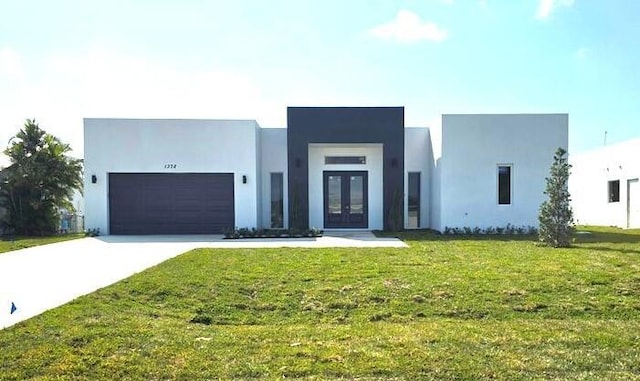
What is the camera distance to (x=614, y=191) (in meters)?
20.5

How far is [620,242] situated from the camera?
12.3 metres

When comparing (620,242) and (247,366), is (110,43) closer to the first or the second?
(247,366)

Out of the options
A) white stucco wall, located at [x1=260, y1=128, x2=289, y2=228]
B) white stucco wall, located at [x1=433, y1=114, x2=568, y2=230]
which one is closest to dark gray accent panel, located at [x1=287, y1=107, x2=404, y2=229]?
white stucco wall, located at [x1=260, y1=128, x2=289, y2=228]

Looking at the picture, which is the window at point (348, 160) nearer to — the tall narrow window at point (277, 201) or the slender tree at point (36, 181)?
the tall narrow window at point (277, 201)

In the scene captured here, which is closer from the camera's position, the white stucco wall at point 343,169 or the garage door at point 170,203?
the garage door at point 170,203

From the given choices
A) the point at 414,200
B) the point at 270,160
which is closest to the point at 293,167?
the point at 270,160

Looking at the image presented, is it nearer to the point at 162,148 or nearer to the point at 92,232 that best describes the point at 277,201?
the point at 162,148

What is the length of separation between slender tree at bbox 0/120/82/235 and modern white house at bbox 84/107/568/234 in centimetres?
150

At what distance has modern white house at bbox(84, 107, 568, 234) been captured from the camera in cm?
1576

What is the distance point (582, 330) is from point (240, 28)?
374 inches

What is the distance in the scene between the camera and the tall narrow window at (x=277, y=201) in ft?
57.3

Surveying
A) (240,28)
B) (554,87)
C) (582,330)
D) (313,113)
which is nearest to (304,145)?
(313,113)

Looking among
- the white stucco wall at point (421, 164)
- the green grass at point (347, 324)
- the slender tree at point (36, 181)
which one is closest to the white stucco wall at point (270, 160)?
the white stucco wall at point (421, 164)

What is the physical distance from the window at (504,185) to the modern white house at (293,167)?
0.04 metres
